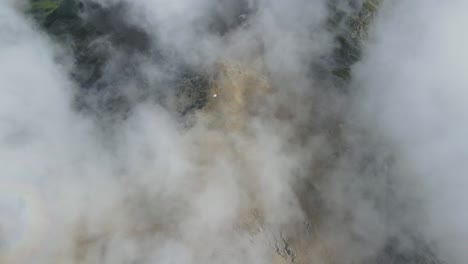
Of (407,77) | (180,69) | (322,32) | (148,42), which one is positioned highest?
(407,77)

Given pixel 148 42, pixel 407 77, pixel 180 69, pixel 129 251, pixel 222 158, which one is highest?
pixel 407 77

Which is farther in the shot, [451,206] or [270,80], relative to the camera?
[451,206]

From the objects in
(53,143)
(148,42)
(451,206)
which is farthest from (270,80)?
(451,206)

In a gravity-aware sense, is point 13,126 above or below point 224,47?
below

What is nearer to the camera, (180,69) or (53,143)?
(53,143)

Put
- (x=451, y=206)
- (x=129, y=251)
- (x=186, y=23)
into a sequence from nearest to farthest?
1. (x=129, y=251)
2. (x=186, y=23)
3. (x=451, y=206)

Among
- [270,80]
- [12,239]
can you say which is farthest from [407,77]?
[12,239]

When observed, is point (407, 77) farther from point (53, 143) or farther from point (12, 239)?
point (12, 239)

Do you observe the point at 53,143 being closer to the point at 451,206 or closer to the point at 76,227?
the point at 76,227

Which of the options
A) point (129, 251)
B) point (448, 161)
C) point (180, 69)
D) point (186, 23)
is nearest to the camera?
point (129, 251)
